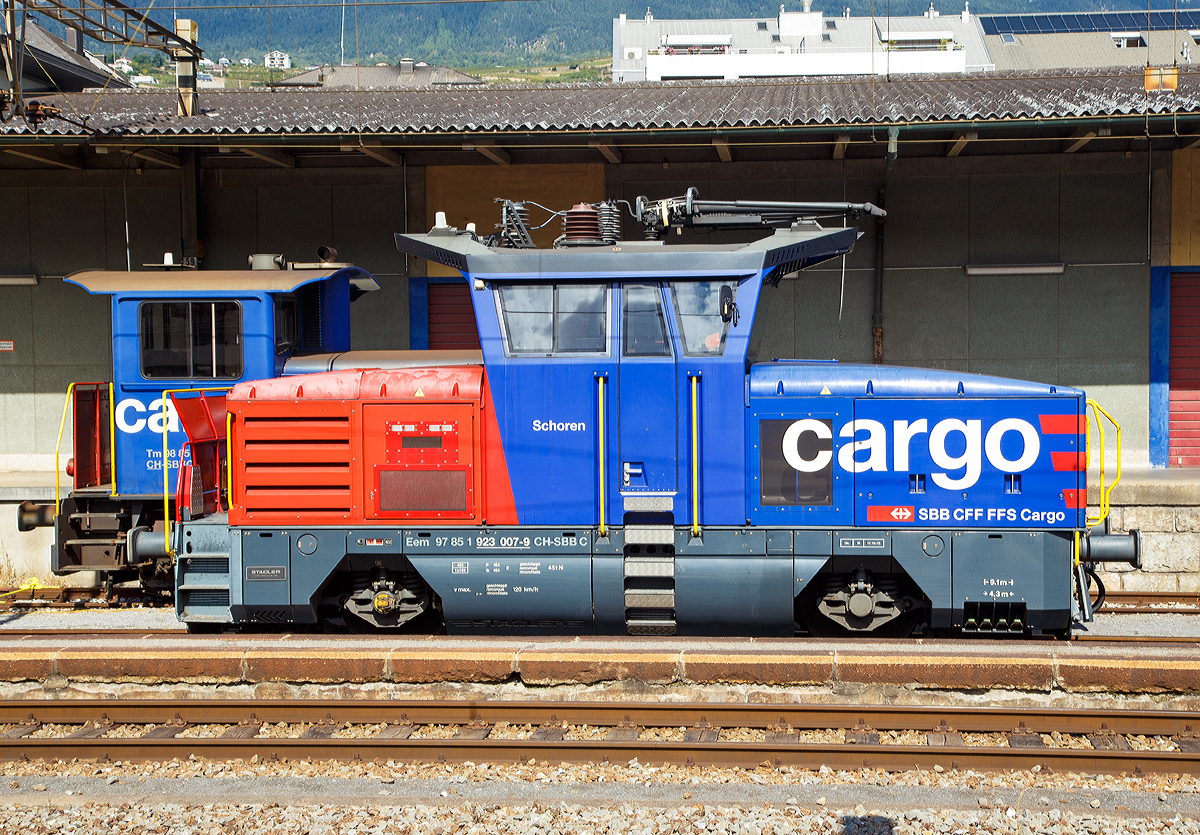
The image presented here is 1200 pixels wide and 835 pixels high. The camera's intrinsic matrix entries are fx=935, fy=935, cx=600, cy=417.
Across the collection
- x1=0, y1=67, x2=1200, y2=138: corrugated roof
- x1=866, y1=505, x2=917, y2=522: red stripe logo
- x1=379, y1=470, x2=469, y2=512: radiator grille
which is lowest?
x1=866, y1=505, x2=917, y2=522: red stripe logo

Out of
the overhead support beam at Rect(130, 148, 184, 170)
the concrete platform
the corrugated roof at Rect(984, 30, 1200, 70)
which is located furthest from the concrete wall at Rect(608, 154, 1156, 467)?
the corrugated roof at Rect(984, 30, 1200, 70)

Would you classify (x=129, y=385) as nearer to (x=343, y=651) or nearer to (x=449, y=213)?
(x=343, y=651)

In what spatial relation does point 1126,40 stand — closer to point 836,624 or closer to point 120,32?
point 120,32

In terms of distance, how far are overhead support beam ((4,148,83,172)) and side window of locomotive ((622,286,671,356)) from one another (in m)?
9.77

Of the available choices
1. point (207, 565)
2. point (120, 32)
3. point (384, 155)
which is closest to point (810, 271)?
point (384, 155)

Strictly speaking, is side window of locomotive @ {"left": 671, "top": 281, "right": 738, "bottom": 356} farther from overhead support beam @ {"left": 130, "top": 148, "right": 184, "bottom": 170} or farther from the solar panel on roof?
the solar panel on roof

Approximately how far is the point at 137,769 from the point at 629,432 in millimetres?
4053

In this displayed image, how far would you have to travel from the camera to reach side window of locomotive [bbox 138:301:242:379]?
888cm

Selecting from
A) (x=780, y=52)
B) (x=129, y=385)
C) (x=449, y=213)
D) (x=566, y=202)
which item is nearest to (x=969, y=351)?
(x=566, y=202)

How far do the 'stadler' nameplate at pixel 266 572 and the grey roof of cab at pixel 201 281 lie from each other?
268cm

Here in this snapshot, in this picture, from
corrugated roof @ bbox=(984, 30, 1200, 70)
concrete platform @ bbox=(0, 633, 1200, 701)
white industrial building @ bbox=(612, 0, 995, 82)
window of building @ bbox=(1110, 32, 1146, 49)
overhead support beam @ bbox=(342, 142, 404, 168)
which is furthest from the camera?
white industrial building @ bbox=(612, 0, 995, 82)

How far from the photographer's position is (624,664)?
6.94 meters

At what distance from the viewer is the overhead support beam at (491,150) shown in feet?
39.4

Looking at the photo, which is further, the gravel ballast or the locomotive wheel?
the locomotive wheel
